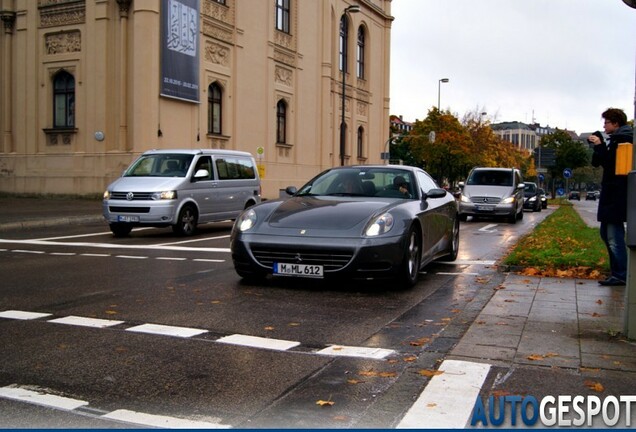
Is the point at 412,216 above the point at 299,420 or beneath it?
above

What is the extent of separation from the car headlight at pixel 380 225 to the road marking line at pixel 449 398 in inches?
119

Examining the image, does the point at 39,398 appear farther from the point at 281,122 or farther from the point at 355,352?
the point at 281,122

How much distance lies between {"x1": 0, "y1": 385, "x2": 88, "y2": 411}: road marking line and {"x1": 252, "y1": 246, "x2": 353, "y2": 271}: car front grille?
385 cm

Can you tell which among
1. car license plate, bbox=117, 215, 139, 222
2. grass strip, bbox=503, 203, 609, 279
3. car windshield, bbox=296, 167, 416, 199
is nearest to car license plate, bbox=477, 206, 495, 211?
grass strip, bbox=503, 203, 609, 279

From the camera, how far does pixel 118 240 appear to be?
14.6m

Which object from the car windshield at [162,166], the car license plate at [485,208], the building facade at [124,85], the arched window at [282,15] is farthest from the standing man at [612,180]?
the arched window at [282,15]

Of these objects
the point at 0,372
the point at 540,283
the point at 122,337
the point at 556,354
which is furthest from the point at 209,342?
the point at 540,283

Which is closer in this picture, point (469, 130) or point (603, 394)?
point (603, 394)

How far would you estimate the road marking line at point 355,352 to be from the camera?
196 inches

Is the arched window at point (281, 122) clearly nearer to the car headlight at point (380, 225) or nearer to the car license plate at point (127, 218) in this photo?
the car license plate at point (127, 218)

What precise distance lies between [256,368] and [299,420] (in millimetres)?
1051

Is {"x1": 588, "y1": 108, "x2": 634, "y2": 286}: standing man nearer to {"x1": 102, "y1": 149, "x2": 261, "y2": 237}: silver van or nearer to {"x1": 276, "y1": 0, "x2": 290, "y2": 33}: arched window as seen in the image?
{"x1": 102, "y1": 149, "x2": 261, "y2": 237}: silver van

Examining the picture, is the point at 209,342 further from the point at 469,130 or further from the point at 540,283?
the point at 469,130

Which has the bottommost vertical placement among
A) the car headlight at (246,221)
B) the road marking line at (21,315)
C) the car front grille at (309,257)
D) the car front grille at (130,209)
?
the road marking line at (21,315)
